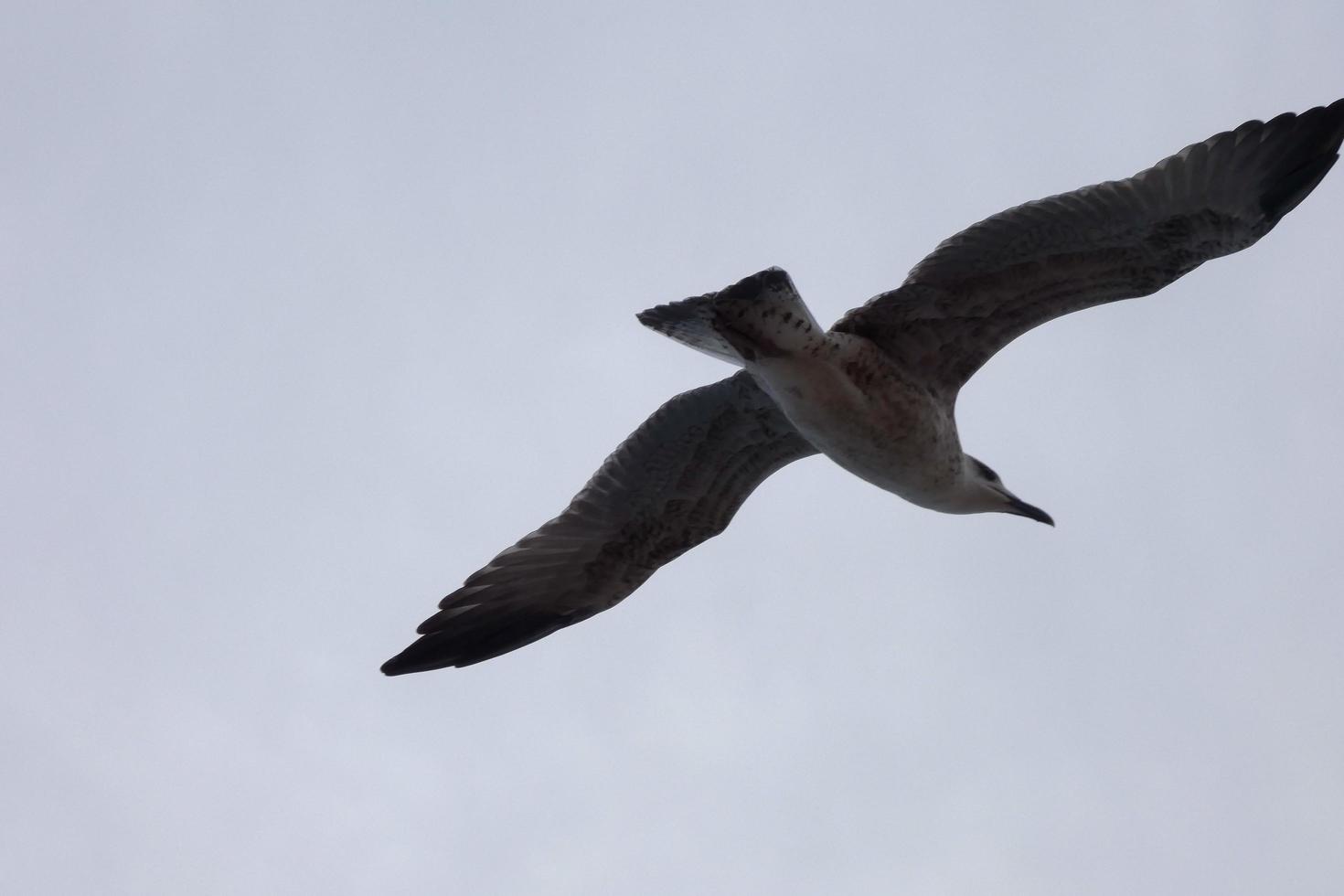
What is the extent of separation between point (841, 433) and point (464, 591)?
113 inches

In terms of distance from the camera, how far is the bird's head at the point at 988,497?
Result: 1005 centimetres

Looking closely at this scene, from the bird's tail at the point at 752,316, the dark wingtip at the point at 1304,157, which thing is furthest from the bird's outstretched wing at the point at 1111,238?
the bird's tail at the point at 752,316

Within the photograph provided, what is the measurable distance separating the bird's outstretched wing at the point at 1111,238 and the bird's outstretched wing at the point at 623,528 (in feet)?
3.53

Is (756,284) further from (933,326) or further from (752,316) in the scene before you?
(933,326)

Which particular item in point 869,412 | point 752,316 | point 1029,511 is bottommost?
point 1029,511

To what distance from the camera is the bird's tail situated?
8.76 meters

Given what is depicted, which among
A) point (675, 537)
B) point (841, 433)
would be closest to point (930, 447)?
point (841, 433)

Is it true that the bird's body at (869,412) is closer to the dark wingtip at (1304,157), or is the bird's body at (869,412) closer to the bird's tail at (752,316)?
the bird's tail at (752,316)

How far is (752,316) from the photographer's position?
8828 millimetres

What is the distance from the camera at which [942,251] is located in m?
9.09

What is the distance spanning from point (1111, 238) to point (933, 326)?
3.59ft

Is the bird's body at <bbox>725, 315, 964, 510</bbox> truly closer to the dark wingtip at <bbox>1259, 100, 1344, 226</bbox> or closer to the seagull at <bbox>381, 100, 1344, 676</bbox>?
the seagull at <bbox>381, 100, 1344, 676</bbox>

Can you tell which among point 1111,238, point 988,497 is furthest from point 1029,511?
Result: point 1111,238

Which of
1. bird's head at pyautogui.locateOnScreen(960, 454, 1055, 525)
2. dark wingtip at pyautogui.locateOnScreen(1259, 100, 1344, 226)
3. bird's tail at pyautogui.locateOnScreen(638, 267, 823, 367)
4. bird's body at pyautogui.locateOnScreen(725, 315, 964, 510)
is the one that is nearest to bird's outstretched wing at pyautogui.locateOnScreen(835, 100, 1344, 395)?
dark wingtip at pyautogui.locateOnScreen(1259, 100, 1344, 226)
